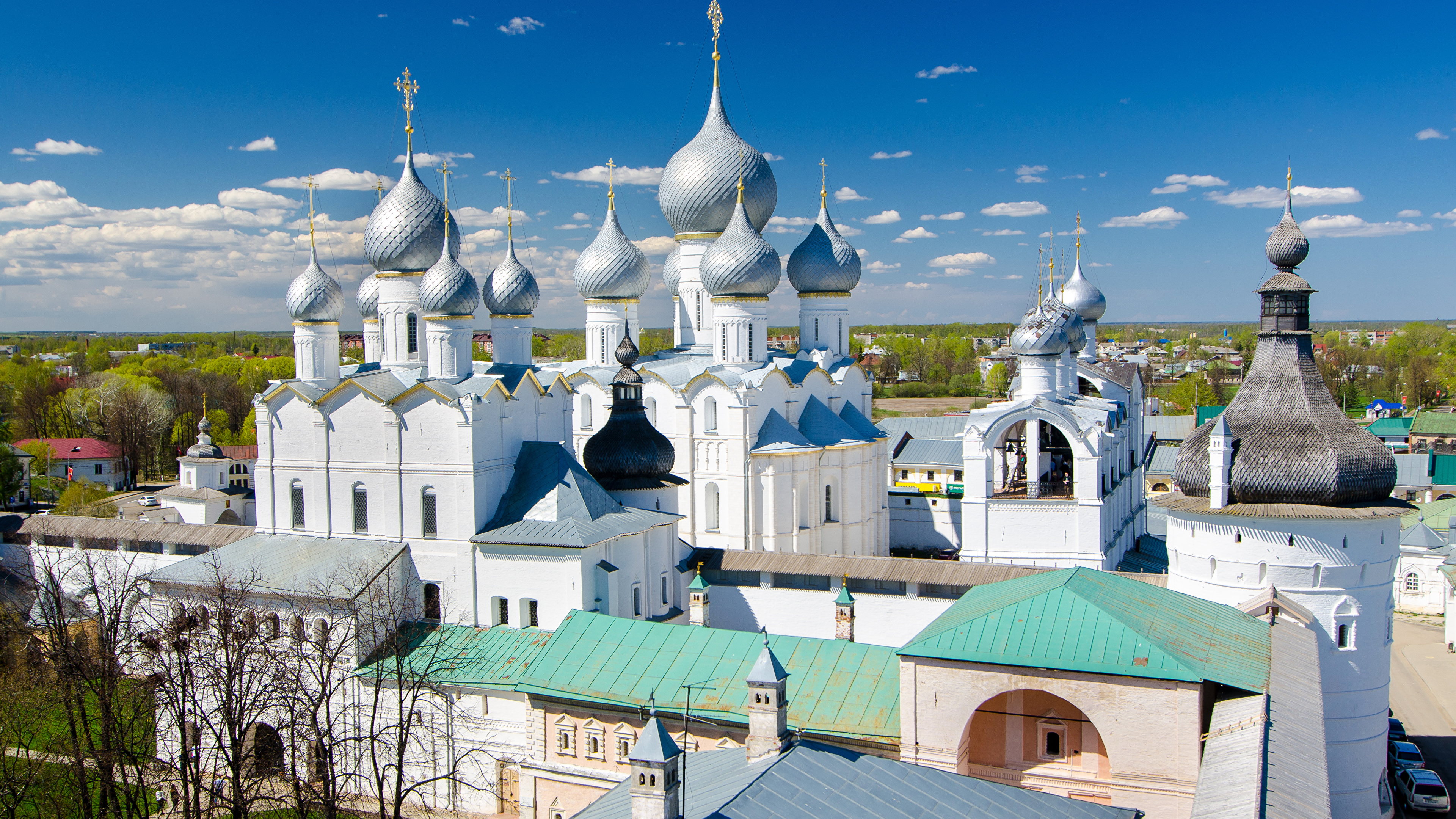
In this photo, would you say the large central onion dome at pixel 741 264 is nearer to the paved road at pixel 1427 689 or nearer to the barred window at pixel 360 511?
the barred window at pixel 360 511

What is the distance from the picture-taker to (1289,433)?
15.7 meters

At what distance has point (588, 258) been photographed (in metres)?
29.4

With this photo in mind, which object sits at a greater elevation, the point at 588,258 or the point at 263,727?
the point at 588,258

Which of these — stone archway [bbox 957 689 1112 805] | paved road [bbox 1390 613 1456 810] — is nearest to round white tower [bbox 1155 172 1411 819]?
stone archway [bbox 957 689 1112 805]

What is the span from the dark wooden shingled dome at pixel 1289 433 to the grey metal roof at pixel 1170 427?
116 feet

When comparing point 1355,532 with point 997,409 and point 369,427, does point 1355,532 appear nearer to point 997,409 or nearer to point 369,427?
point 997,409

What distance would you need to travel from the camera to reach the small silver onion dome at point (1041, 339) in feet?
86.1

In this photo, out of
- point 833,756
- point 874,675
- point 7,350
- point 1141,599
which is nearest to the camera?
point 833,756

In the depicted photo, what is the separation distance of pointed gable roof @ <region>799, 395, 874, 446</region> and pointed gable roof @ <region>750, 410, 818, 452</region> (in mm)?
803

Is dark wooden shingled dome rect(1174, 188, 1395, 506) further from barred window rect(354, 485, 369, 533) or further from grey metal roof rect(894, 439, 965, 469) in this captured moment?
grey metal roof rect(894, 439, 965, 469)

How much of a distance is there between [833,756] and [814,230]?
67.7 feet

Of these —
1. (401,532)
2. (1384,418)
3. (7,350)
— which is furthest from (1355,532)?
(7,350)

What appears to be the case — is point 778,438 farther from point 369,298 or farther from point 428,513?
point 369,298

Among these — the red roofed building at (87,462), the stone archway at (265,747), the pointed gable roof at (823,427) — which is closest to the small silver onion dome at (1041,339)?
the pointed gable roof at (823,427)
